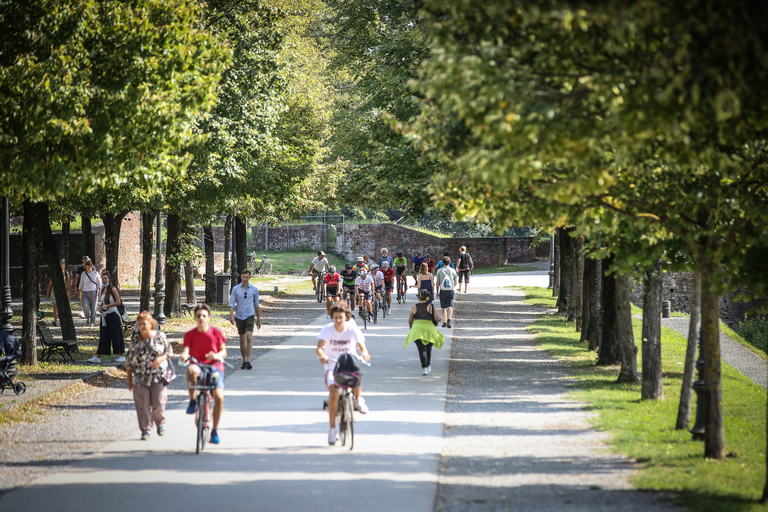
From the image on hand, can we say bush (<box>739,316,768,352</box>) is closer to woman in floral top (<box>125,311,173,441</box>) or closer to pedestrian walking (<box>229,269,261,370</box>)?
pedestrian walking (<box>229,269,261,370</box>)

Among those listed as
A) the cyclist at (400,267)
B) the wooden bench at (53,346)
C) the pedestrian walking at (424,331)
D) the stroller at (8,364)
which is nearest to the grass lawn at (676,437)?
the pedestrian walking at (424,331)

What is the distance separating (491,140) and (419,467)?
3708mm

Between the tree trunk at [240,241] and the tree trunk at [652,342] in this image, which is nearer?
the tree trunk at [652,342]

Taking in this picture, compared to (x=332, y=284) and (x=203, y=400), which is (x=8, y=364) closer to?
(x=203, y=400)

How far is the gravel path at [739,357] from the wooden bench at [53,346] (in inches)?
576

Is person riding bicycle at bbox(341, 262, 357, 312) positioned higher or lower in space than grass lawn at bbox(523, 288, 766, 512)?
higher

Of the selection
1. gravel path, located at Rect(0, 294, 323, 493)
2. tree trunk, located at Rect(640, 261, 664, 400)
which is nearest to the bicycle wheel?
gravel path, located at Rect(0, 294, 323, 493)

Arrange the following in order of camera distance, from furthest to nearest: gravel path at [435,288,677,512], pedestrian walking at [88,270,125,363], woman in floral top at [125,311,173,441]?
pedestrian walking at [88,270,125,363] → woman in floral top at [125,311,173,441] → gravel path at [435,288,677,512]

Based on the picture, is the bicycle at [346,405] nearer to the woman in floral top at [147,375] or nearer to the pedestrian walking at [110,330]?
the woman in floral top at [147,375]

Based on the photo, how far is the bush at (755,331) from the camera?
3150cm

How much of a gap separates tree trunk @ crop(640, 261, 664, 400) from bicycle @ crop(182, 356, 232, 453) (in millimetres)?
6531

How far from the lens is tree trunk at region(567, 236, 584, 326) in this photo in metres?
21.3

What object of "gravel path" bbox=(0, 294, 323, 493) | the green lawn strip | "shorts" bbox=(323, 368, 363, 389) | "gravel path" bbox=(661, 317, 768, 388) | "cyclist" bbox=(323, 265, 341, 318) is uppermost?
"cyclist" bbox=(323, 265, 341, 318)

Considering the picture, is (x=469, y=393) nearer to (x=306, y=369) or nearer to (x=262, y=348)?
(x=306, y=369)
